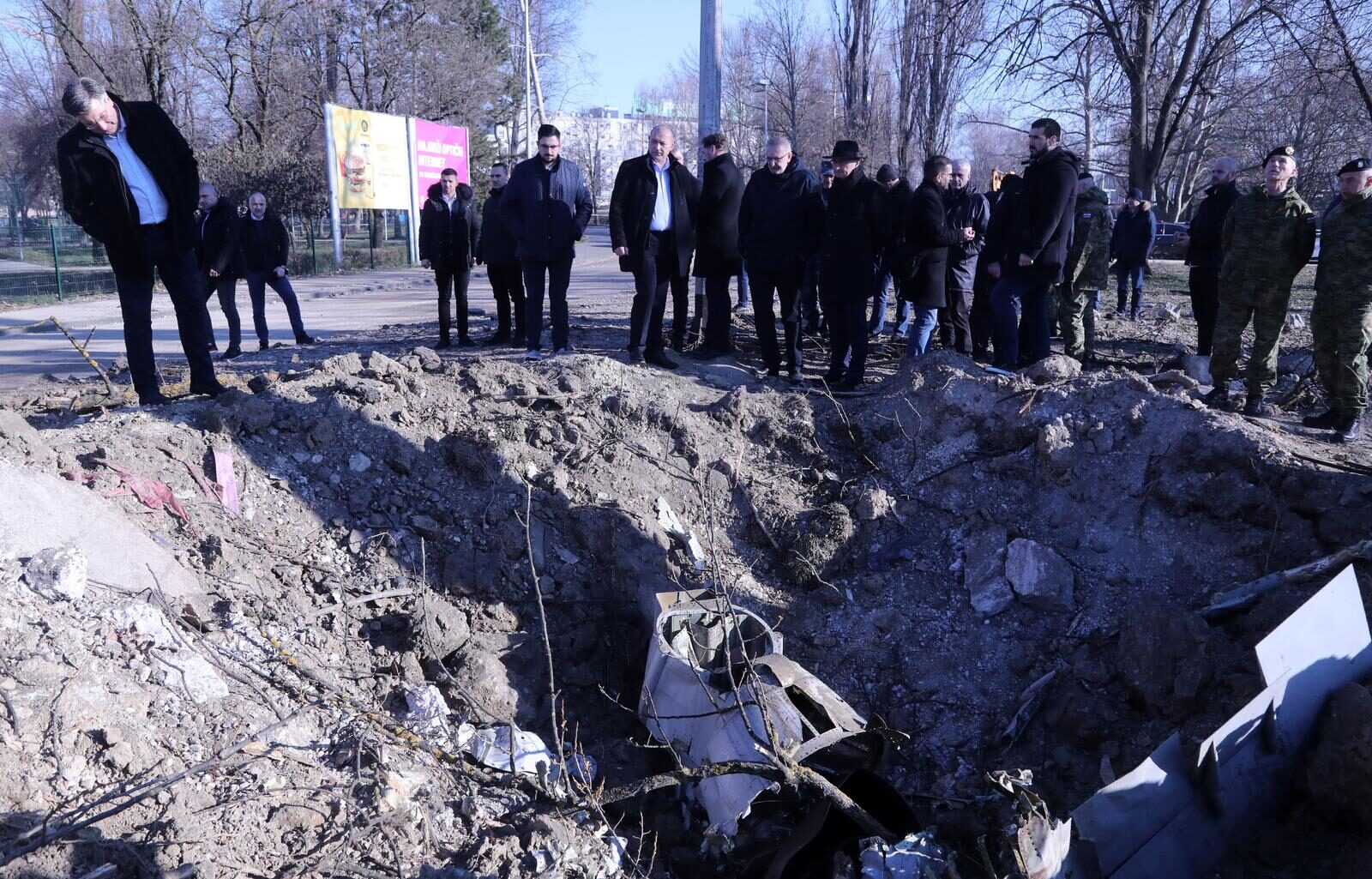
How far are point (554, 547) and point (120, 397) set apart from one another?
11.2 feet

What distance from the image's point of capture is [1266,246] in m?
6.18

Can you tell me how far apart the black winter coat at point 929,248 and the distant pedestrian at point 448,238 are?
13.0 ft

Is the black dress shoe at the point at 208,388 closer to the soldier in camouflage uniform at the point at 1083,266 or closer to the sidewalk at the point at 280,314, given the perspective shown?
the sidewalk at the point at 280,314

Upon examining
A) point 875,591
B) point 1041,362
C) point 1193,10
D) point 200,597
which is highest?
point 1193,10

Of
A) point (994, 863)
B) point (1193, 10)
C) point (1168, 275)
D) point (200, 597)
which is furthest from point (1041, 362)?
point (1168, 275)

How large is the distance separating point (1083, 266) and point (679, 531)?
4830 millimetres

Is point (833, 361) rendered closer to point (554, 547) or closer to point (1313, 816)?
point (554, 547)

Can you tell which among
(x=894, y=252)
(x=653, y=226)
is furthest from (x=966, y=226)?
(x=653, y=226)

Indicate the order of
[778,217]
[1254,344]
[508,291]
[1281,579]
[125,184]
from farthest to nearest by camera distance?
[508,291], [778,217], [1254,344], [125,184], [1281,579]

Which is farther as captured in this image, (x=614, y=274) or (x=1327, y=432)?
(x=614, y=274)

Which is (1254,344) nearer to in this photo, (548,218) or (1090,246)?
(1090,246)

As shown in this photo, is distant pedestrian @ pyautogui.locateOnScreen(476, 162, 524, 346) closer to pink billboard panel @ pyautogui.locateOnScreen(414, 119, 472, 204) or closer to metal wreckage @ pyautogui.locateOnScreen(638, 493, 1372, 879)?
metal wreckage @ pyautogui.locateOnScreen(638, 493, 1372, 879)

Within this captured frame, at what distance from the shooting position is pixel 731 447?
6.15 metres

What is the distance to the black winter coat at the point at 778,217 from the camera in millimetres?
7016
